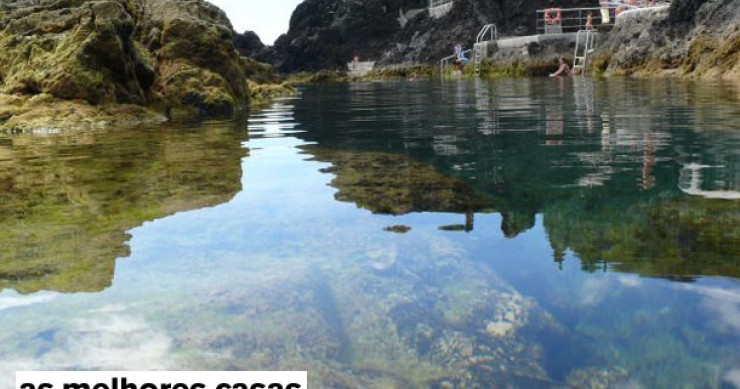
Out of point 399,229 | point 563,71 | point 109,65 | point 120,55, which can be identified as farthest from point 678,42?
point 399,229

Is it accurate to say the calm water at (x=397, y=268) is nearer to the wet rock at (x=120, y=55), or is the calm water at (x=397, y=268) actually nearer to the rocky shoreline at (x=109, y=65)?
the rocky shoreline at (x=109, y=65)

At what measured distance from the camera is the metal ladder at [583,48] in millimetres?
30328

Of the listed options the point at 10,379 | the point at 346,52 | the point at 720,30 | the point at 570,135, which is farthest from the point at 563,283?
the point at 346,52

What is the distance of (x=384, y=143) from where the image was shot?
7.62 meters

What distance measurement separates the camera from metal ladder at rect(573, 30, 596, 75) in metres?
30.3

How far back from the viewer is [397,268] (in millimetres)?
2980

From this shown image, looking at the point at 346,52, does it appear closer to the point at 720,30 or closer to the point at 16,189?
the point at 720,30

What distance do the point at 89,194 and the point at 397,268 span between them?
294 centimetres

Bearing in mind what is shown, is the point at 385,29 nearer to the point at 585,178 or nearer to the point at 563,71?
the point at 563,71

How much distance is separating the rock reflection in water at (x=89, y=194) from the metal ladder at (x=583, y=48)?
25107 millimetres

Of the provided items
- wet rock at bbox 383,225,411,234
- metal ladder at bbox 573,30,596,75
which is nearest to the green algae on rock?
wet rock at bbox 383,225,411,234

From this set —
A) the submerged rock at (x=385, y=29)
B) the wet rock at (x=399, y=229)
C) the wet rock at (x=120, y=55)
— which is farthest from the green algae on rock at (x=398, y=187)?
the submerged rock at (x=385, y=29)

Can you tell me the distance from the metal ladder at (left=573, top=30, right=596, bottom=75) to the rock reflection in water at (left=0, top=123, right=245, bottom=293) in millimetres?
25107

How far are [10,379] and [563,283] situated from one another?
205cm
